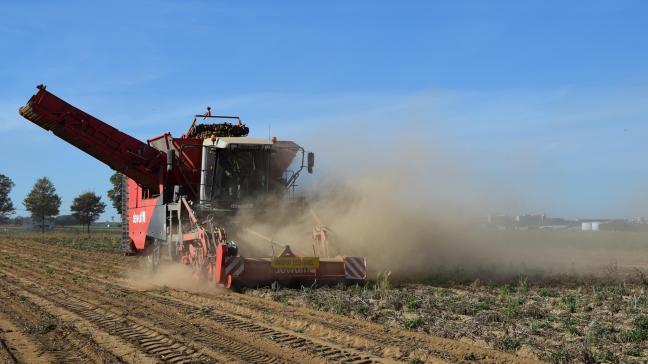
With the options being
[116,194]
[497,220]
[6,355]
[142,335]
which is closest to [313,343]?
[142,335]

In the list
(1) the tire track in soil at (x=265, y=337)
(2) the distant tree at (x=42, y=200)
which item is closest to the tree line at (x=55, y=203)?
(2) the distant tree at (x=42, y=200)

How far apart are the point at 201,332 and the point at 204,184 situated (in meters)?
6.63

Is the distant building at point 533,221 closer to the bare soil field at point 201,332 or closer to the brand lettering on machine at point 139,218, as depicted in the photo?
the brand lettering on machine at point 139,218

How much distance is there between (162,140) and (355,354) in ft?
34.1

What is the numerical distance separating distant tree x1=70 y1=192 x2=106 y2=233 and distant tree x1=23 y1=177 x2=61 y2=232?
2.72 meters

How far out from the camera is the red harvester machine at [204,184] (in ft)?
38.7

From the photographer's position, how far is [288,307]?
9.52 meters

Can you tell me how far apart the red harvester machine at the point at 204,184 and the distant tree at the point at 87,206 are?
4664cm

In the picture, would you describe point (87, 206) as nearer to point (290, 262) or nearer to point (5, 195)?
point (5, 195)

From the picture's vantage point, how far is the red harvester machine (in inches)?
464

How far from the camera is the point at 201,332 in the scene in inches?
298

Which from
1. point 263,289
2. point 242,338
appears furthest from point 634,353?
point 263,289

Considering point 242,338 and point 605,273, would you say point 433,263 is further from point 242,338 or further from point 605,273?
point 242,338

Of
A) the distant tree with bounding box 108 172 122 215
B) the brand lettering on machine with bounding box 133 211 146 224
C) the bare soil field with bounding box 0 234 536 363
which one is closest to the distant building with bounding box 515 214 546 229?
the distant tree with bounding box 108 172 122 215
